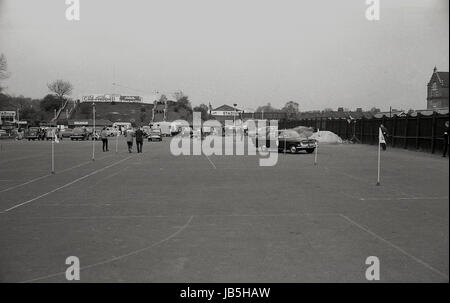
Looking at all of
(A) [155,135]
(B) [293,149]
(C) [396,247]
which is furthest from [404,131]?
(A) [155,135]

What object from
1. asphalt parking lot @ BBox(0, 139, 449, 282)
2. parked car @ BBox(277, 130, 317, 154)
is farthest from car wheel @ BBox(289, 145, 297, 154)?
asphalt parking lot @ BBox(0, 139, 449, 282)

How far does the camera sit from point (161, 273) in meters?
4.99

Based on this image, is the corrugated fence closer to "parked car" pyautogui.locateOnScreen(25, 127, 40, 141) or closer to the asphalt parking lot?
the asphalt parking lot

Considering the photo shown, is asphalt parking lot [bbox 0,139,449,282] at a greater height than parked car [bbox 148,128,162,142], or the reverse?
parked car [bbox 148,128,162,142]

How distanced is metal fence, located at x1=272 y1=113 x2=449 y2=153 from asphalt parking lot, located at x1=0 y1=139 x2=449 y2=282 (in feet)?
33.6

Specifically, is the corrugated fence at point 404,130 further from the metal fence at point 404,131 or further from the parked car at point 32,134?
the parked car at point 32,134

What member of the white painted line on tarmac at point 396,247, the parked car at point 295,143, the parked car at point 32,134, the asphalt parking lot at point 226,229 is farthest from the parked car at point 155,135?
the white painted line on tarmac at point 396,247

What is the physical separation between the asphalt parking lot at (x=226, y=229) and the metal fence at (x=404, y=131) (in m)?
10.2

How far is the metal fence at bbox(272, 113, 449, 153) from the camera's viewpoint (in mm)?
27203

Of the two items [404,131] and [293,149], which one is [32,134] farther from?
[404,131]

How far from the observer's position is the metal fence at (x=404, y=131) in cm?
2720

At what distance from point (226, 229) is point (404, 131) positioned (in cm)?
2821

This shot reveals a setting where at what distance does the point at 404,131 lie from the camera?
32625 mm
